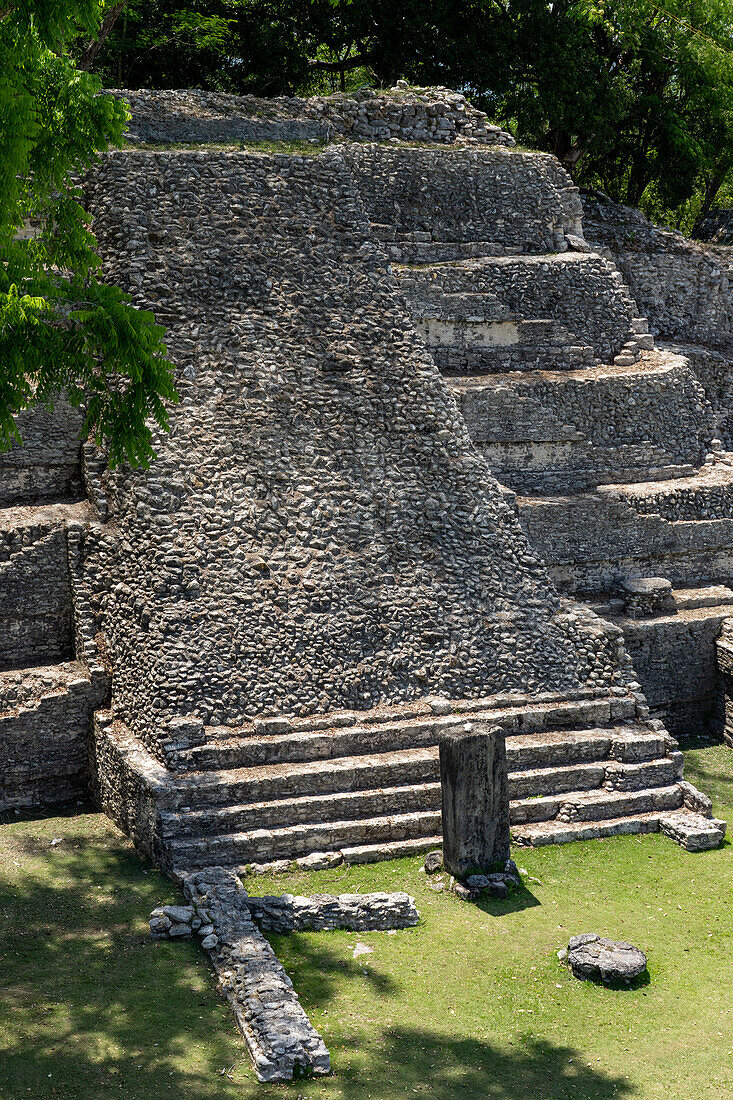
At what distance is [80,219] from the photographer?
9.04m

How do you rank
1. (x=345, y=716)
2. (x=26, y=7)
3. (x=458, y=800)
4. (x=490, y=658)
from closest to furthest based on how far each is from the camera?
(x=26, y=7), (x=458, y=800), (x=345, y=716), (x=490, y=658)

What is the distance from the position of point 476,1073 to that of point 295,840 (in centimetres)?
314

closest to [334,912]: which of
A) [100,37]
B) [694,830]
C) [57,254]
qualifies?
[694,830]

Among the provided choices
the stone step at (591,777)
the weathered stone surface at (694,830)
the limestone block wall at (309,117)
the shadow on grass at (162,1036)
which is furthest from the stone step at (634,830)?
the limestone block wall at (309,117)

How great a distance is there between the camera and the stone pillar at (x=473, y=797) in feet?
32.8

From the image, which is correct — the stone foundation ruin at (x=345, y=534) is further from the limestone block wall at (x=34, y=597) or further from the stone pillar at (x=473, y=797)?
the stone pillar at (x=473, y=797)

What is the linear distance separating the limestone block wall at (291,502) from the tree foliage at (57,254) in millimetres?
3122

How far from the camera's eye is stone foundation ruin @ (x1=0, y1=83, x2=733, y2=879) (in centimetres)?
1088

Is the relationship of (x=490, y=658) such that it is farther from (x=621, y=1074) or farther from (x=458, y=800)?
(x=621, y=1074)

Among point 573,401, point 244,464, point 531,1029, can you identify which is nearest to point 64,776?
point 244,464

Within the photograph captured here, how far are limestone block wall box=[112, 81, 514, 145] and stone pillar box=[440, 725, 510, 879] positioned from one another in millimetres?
9685

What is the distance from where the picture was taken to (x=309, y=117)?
16.5 meters

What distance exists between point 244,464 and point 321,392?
1.41 metres

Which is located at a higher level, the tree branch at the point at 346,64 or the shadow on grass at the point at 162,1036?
the tree branch at the point at 346,64
